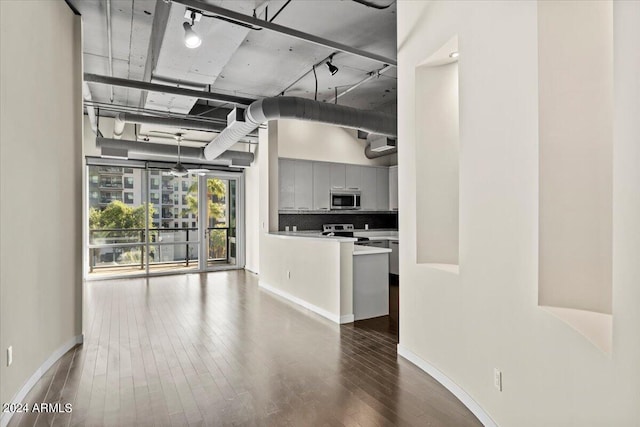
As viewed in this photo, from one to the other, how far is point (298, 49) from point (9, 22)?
9.99ft

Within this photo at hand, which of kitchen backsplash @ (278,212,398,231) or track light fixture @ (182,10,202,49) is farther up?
track light fixture @ (182,10,202,49)

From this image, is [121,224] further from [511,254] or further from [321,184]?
[511,254]

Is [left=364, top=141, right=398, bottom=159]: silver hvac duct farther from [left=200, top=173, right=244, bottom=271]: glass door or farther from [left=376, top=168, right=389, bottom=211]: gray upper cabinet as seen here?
[left=200, top=173, right=244, bottom=271]: glass door

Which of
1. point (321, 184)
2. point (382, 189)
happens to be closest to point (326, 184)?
point (321, 184)

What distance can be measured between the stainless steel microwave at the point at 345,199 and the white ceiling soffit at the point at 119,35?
162 inches

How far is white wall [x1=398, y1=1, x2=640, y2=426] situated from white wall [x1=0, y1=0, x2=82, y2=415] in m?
3.09

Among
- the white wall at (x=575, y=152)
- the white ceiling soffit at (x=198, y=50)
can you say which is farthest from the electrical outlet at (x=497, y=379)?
the white ceiling soffit at (x=198, y=50)

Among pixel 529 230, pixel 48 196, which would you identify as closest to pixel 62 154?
pixel 48 196

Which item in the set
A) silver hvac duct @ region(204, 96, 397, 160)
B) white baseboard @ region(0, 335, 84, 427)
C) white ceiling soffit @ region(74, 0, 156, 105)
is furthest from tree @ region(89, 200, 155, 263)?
white baseboard @ region(0, 335, 84, 427)

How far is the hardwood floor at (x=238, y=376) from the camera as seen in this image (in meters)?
2.52

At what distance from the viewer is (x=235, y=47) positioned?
391 centimetres

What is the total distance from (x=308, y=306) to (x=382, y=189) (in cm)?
385

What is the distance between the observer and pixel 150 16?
3.99 m

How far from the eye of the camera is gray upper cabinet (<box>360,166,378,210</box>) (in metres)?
8.23
